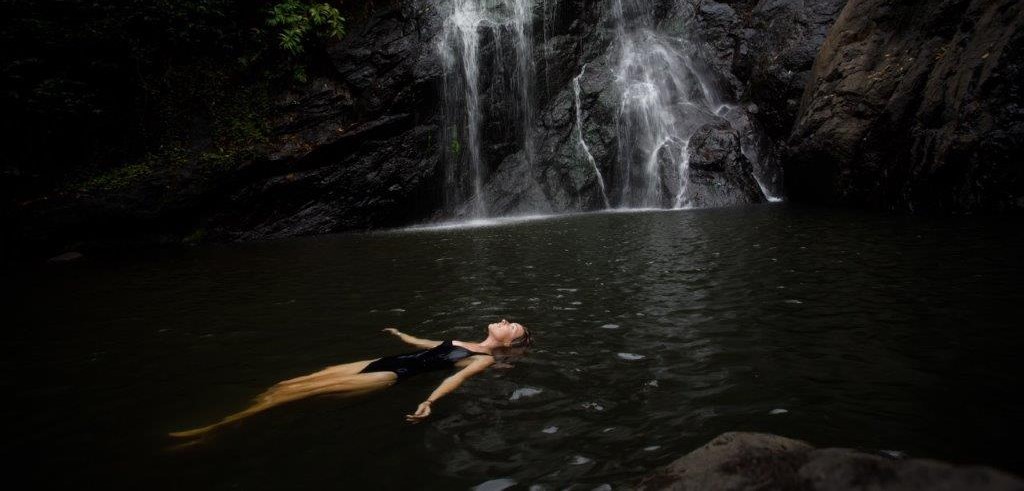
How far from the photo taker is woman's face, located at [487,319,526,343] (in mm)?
5289

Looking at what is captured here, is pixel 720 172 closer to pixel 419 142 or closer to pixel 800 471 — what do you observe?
pixel 419 142

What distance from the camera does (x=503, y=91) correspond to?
22359mm

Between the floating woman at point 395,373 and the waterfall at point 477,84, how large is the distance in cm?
1607

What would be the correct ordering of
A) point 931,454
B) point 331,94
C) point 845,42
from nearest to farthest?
point 931,454 < point 845,42 < point 331,94

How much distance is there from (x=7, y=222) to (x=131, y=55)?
6751mm

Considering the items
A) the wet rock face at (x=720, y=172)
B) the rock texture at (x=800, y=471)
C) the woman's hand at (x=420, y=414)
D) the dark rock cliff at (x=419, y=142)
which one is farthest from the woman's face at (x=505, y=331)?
the wet rock face at (x=720, y=172)

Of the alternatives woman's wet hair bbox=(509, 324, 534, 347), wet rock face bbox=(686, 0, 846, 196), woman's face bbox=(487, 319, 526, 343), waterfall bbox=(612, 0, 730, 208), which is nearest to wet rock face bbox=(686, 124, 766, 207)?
waterfall bbox=(612, 0, 730, 208)

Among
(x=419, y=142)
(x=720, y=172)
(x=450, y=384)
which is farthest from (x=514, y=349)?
(x=720, y=172)

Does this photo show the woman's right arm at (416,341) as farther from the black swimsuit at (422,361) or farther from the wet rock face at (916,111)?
the wet rock face at (916,111)

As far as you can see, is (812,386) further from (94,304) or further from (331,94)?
(331,94)

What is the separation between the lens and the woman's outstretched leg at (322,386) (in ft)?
13.8

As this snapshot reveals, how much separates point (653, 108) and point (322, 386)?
21.1 meters

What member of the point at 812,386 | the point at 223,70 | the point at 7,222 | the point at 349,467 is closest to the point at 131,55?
the point at 223,70

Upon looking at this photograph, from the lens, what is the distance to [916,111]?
13.1m
